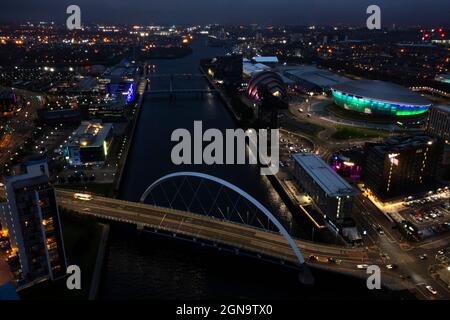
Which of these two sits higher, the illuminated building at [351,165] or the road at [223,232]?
the illuminated building at [351,165]

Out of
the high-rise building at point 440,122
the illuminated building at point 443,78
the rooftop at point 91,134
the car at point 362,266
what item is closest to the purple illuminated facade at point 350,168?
the car at point 362,266

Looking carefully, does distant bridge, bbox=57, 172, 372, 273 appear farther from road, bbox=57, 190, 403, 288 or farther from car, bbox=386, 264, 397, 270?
car, bbox=386, 264, 397, 270

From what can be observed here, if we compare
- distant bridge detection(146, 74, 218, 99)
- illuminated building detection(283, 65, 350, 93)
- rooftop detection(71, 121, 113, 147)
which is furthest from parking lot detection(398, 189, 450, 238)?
distant bridge detection(146, 74, 218, 99)

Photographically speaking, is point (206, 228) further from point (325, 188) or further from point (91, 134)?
point (91, 134)

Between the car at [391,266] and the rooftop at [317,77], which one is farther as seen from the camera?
the rooftop at [317,77]

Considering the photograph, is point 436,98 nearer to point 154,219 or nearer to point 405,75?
point 405,75

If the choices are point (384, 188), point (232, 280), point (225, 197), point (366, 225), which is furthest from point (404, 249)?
point (225, 197)

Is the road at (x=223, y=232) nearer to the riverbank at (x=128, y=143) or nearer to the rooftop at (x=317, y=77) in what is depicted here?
the riverbank at (x=128, y=143)
